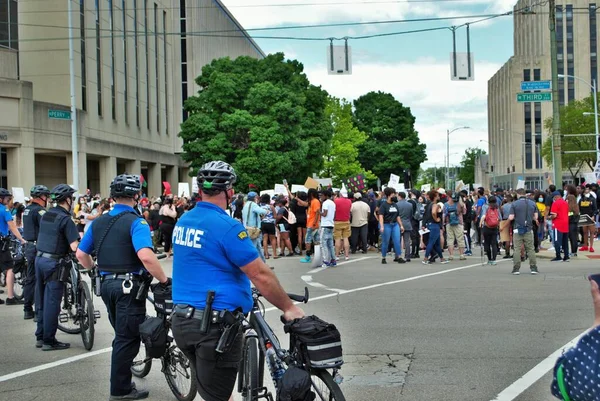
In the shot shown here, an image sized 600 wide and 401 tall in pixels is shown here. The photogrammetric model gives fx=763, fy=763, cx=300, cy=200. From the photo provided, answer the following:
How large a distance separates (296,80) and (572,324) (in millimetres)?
43842

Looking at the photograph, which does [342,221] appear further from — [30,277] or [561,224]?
[30,277]

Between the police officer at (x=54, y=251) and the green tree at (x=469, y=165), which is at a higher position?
the green tree at (x=469, y=165)

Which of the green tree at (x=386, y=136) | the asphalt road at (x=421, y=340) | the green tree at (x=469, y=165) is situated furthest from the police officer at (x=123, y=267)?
the green tree at (x=469, y=165)

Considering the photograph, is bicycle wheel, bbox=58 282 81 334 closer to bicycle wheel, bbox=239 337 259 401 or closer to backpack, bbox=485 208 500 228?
bicycle wheel, bbox=239 337 259 401

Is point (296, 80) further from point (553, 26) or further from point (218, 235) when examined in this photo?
point (218, 235)

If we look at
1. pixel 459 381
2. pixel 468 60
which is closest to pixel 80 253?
pixel 459 381

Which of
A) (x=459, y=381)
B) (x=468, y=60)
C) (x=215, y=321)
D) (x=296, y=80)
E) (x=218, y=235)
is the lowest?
(x=459, y=381)

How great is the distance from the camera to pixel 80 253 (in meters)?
6.68

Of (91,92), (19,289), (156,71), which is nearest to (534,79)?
(156,71)

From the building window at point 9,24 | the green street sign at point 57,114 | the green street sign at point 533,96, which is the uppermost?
the building window at point 9,24

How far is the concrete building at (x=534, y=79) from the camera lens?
102 m

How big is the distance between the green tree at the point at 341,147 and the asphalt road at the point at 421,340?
188ft

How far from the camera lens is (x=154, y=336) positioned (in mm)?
5312

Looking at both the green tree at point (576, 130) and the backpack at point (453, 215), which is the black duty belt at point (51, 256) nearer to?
the backpack at point (453, 215)
